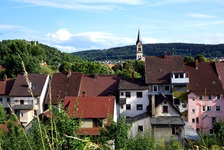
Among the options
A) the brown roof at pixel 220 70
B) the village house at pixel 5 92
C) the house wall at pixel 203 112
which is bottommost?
the house wall at pixel 203 112

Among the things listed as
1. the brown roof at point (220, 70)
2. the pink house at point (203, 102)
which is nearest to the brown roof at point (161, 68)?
the pink house at point (203, 102)

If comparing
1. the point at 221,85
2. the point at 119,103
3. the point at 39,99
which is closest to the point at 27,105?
the point at 39,99

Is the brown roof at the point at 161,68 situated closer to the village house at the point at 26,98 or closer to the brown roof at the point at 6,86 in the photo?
the village house at the point at 26,98

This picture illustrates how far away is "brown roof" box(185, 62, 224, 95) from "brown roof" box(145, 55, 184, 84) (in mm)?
1752

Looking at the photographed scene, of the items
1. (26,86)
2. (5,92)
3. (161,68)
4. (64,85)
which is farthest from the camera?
(5,92)

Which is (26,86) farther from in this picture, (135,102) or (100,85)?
(135,102)

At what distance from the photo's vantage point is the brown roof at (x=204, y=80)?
36844mm

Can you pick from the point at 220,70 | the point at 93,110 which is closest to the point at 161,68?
the point at 220,70

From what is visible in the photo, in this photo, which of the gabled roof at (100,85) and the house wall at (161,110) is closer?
the house wall at (161,110)

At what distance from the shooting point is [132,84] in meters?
37.2

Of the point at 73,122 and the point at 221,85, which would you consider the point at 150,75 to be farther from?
the point at 73,122

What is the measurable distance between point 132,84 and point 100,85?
3.95 metres

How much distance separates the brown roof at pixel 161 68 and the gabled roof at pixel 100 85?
12.6ft

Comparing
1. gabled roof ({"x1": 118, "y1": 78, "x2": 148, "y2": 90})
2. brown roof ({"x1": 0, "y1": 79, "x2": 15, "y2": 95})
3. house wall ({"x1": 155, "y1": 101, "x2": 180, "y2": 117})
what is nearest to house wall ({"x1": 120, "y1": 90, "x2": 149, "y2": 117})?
gabled roof ({"x1": 118, "y1": 78, "x2": 148, "y2": 90})
